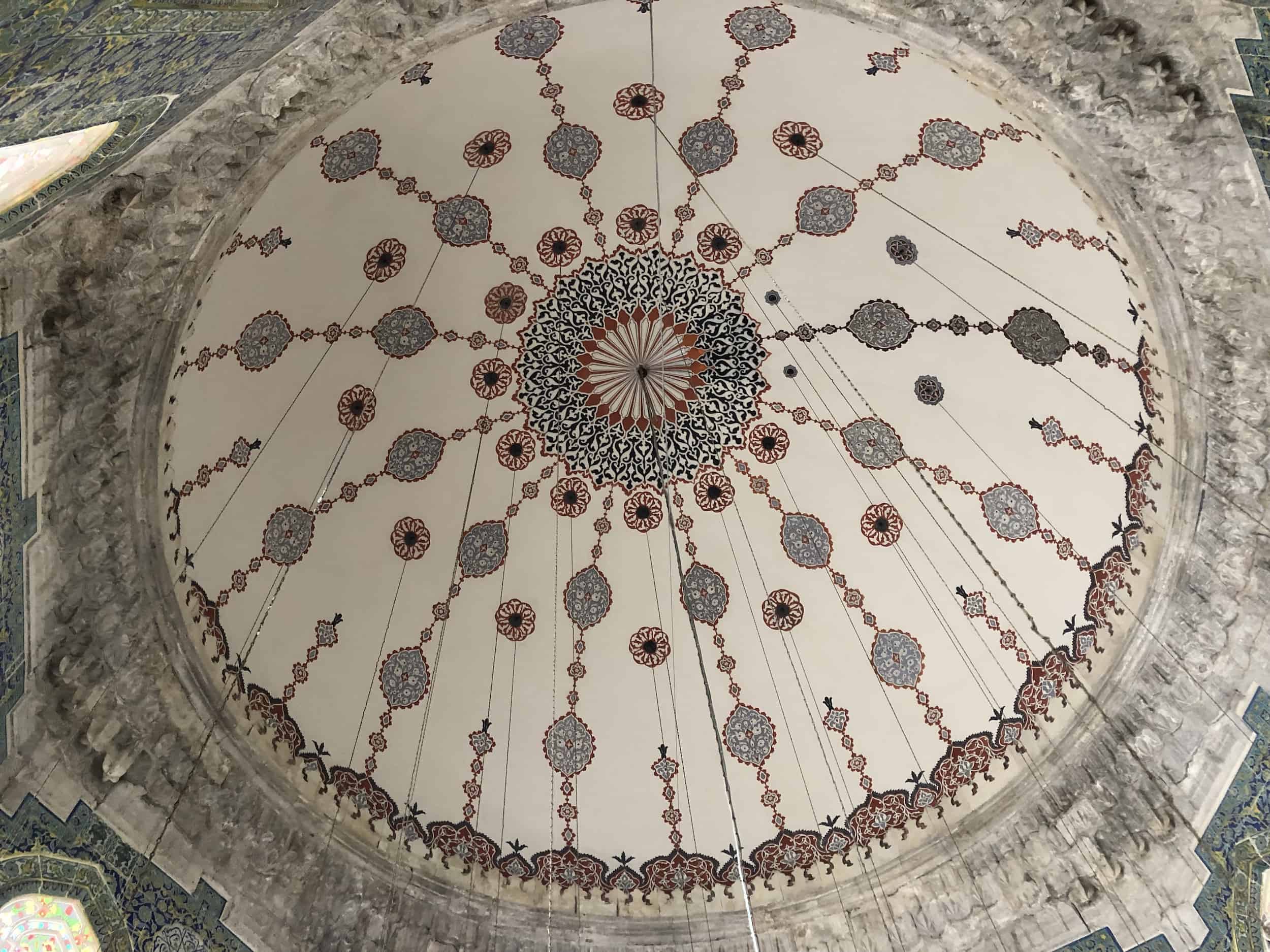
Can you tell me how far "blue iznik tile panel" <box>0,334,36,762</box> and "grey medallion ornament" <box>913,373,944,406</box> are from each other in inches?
236

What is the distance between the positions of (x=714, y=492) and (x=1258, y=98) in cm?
448

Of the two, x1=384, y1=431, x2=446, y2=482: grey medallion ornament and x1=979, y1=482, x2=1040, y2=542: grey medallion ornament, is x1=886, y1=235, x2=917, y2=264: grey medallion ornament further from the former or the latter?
x1=384, y1=431, x2=446, y2=482: grey medallion ornament

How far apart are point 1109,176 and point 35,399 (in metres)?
6.36

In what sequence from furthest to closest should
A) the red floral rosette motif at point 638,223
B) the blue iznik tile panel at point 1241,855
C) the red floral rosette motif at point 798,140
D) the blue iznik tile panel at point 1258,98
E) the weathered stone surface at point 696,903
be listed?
the red floral rosette motif at point 638,223, the red floral rosette motif at point 798,140, the blue iznik tile panel at point 1241,855, the weathered stone surface at point 696,903, the blue iznik tile panel at point 1258,98

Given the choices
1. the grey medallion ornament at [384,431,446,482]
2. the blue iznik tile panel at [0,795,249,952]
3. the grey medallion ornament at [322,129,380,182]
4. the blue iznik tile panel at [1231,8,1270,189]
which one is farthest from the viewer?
the grey medallion ornament at [384,431,446,482]

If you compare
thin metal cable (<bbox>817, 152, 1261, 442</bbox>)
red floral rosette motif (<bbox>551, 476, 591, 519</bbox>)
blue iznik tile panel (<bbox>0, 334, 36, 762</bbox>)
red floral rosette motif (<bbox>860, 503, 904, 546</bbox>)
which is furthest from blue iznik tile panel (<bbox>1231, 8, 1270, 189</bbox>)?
blue iznik tile panel (<bbox>0, 334, 36, 762</bbox>)

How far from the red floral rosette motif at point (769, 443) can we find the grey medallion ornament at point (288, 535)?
Result: 137 inches

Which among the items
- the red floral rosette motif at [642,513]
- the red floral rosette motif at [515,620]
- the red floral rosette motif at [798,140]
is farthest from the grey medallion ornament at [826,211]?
the red floral rosette motif at [515,620]

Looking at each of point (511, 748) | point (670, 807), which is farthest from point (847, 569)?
point (511, 748)

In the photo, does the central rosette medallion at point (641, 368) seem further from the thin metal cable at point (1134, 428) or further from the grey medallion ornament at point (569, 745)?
the grey medallion ornament at point (569, 745)

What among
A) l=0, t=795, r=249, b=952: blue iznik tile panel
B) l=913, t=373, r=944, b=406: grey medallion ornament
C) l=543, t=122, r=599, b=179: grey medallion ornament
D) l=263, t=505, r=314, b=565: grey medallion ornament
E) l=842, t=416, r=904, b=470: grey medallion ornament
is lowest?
l=0, t=795, r=249, b=952: blue iznik tile panel

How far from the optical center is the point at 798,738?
7926 mm

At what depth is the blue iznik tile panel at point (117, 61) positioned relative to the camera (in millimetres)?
3207

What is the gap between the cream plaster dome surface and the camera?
23.1ft
